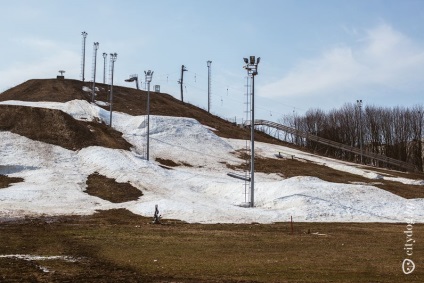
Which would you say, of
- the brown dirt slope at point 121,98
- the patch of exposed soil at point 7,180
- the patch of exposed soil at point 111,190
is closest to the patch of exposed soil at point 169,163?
the patch of exposed soil at point 111,190

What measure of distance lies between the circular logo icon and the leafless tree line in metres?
90.4


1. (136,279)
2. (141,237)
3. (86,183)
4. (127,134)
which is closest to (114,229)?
(141,237)

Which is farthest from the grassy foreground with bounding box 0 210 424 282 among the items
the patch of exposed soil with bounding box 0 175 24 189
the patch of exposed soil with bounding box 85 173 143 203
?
the patch of exposed soil with bounding box 0 175 24 189

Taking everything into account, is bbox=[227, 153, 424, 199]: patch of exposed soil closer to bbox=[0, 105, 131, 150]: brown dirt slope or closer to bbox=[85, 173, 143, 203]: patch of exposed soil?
bbox=[0, 105, 131, 150]: brown dirt slope

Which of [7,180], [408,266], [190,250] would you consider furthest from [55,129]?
[408,266]

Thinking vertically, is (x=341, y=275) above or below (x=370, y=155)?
below

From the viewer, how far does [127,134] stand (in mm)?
84250

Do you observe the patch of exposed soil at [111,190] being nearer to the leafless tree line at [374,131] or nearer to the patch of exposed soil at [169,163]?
the patch of exposed soil at [169,163]

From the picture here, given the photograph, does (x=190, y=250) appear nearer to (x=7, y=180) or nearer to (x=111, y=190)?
(x=111, y=190)

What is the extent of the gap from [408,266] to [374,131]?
353 feet

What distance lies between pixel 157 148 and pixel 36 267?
2374 inches

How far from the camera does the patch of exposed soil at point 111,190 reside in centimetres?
5159

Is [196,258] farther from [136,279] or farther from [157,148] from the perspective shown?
[157,148]

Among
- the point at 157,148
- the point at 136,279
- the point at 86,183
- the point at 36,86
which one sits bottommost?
the point at 136,279
